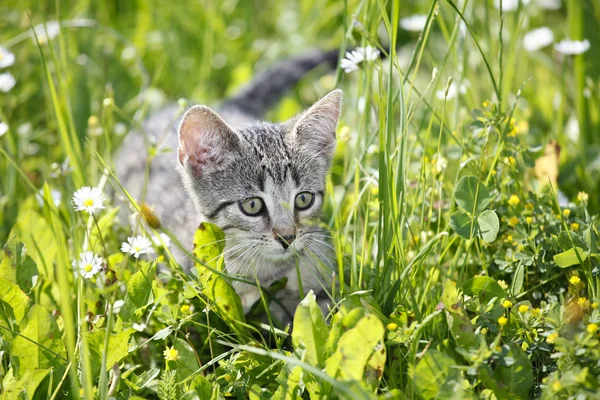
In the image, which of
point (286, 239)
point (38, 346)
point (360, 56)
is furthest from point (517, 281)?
point (38, 346)

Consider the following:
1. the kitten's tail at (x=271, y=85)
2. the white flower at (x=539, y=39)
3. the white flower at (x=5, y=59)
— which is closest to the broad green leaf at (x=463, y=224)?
the white flower at (x=539, y=39)

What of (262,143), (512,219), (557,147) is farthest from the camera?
(557,147)

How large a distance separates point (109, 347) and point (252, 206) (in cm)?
78

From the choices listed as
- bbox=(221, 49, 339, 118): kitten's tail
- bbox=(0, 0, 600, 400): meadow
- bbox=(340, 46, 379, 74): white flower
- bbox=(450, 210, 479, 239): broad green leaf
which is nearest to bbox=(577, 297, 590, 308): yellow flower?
bbox=(0, 0, 600, 400): meadow

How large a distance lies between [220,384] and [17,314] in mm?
717

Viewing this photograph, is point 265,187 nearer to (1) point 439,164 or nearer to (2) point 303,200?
(2) point 303,200

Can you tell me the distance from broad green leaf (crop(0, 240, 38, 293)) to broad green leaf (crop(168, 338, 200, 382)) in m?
0.62

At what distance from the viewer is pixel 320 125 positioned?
2.56 meters

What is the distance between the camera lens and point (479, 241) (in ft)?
7.29

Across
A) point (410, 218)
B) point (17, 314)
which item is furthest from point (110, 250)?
point (410, 218)

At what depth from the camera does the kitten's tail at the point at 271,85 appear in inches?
150

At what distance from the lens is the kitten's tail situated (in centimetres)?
381

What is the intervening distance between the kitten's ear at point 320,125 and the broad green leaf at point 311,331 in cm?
89

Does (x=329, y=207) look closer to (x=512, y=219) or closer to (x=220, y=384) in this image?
(x=512, y=219)
